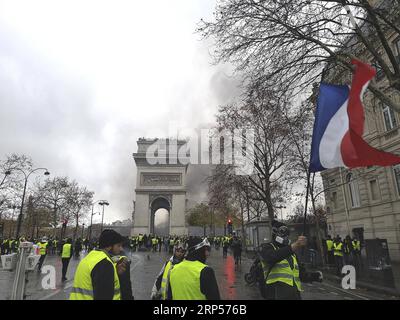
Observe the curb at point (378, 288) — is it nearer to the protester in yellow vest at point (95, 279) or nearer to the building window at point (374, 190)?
the protester in yellow vest at point (95, 279)

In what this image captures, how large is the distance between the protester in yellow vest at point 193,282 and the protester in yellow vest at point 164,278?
1.13 feet

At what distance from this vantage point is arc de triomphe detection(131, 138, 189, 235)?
6138cm

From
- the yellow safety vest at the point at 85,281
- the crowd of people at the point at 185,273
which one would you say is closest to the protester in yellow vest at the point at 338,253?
the crowd of people at the point at 185,273

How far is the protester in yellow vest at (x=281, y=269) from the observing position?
3.98 meters

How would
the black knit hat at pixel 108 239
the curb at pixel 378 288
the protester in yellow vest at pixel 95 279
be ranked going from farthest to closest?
the curb at pixel 378 288, the black knit hat at pixel 108 239, the protester in yellow vest at pixel 95 279

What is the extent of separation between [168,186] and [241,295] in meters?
55.2

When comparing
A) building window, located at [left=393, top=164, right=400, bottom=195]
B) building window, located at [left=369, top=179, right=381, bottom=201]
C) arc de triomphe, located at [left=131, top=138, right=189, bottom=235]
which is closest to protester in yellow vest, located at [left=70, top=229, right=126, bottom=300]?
building window, located at [left=393, top=164, right=400, bottom=195]

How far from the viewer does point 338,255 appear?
14.7m

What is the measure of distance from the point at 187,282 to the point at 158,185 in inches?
2428

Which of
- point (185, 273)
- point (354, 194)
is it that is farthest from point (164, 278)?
point (354, 194)

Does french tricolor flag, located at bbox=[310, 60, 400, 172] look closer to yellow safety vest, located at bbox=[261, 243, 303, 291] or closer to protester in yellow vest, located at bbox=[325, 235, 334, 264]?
yellow safety vest, located at bbox=[261, 243, 303, 291]

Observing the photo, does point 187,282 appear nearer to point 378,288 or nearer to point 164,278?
point 164,278
